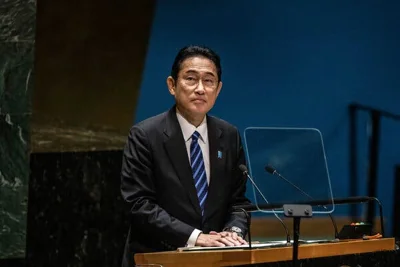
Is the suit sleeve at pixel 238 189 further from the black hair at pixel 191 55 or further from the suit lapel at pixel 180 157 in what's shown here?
the black hair at pixel 191 55

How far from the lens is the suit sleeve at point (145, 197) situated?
2.80m

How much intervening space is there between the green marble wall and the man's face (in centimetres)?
178

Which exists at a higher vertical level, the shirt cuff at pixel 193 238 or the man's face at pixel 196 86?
the man's face at pixel 196 86

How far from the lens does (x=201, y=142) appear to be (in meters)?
3.09

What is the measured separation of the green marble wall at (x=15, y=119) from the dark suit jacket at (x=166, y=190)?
1739 millimetres

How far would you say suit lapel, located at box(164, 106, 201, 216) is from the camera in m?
2.95

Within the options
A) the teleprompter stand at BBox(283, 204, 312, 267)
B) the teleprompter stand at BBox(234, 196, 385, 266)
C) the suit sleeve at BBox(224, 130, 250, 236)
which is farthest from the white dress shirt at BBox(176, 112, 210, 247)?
the teleprompter stand at BBox(283, 204, 312, 267)

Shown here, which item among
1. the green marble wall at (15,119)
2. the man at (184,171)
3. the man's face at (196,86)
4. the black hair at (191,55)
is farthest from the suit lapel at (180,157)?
the green marble wall at (15,119)

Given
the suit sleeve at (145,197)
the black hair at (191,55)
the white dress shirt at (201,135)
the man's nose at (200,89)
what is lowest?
the suit sleeve at (145,197)

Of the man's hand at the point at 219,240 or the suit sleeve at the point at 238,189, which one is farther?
the suit sleeve at the point at 238,189

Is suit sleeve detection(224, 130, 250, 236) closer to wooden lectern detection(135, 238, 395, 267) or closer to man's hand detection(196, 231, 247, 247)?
man's hand detection(196, 231, 247, 247)

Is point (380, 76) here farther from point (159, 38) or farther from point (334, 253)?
point (334, 253)

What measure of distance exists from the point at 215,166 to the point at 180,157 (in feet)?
0.53

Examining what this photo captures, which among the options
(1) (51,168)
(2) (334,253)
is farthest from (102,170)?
(2) (334,253)
